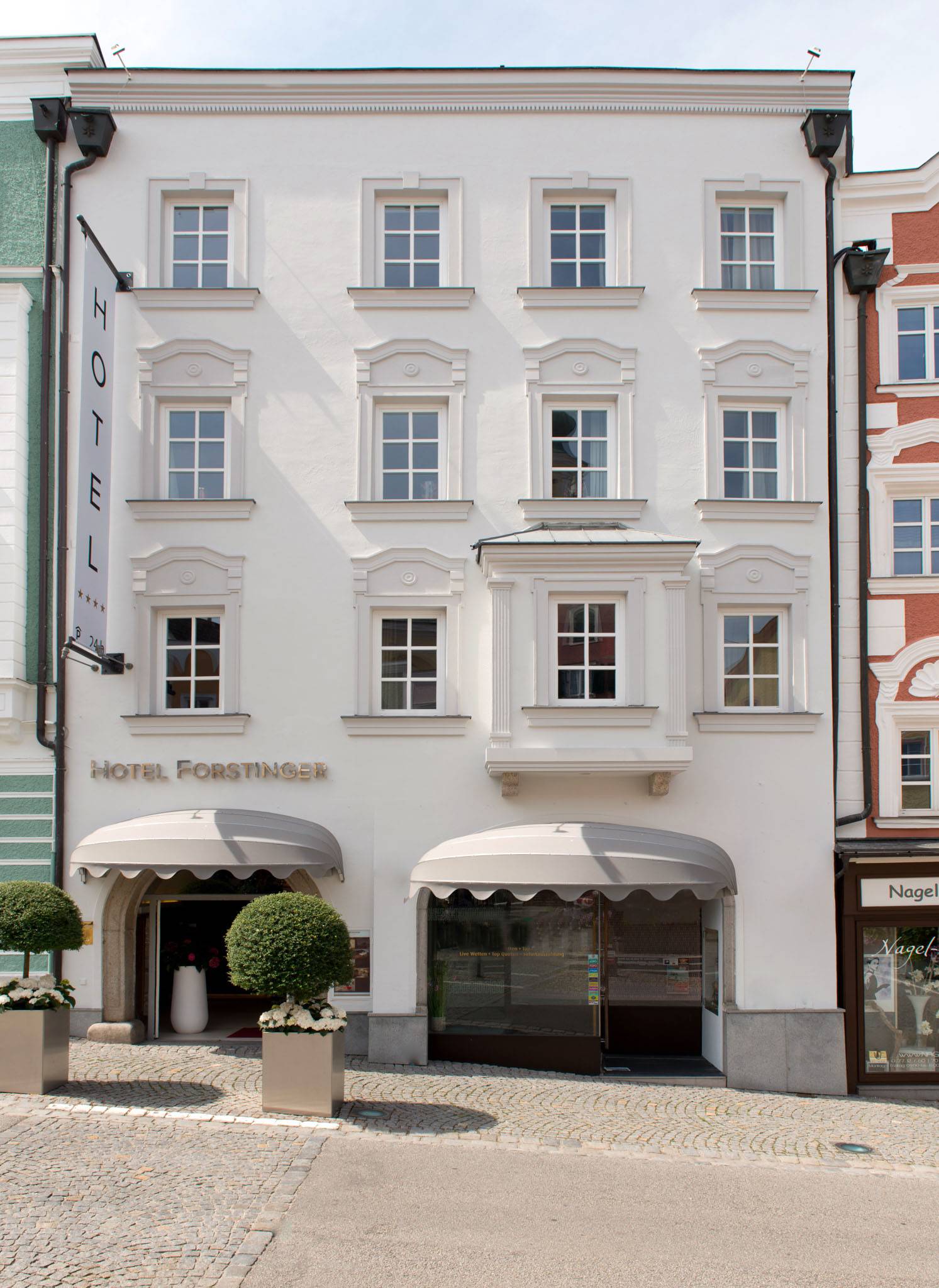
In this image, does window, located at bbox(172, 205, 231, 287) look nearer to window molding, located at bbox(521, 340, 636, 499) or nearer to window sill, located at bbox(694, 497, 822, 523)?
window molding, located at bbox(521, 340, 636, 499)

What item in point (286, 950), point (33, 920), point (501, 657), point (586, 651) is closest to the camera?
point (286, 950)

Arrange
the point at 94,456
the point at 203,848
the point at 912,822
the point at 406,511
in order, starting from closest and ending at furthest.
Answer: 1. the point at 203,848
2. the point at 94,456
3. the point at 912,822
4. the point at 406,511

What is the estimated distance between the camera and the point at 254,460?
14805 millimetres

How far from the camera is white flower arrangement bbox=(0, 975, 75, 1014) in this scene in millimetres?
11156

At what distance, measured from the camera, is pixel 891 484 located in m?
14.9

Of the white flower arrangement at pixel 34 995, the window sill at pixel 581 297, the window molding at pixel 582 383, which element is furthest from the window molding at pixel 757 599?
the white flower arrangement at pixel 34 995

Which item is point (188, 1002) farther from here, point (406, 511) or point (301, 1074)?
point (406, 511)

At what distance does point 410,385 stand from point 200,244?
12.2 ft

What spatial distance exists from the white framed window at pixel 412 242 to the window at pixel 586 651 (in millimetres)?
5224

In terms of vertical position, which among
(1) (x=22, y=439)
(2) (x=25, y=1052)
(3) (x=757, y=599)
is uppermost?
(1) (x=22, y=439)

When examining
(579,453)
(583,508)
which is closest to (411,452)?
(579,453)

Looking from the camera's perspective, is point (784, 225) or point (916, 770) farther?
point (784, 225)

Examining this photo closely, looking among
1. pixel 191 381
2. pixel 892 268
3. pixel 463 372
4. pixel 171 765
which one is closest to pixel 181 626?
pixel 171 765

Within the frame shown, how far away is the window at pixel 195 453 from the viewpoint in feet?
49.2
